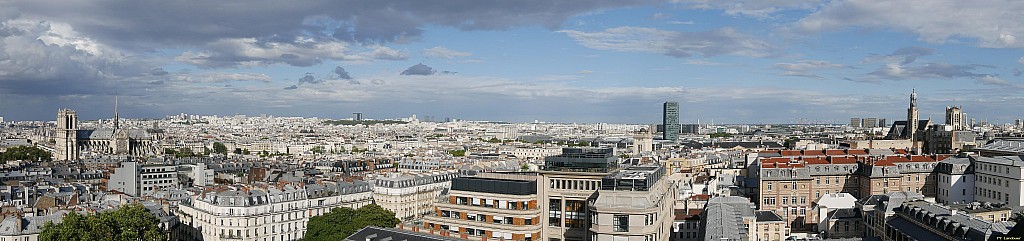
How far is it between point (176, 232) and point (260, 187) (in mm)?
9920

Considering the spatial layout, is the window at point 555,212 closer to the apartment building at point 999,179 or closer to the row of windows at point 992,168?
the apartment building at point 999,179

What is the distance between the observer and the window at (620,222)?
161 feet

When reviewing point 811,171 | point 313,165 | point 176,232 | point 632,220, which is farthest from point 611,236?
point 313,165

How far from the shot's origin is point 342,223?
69438 mm

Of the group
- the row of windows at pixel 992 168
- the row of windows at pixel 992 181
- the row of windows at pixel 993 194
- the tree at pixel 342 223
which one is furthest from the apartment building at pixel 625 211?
the row of windows at pixel 992 181

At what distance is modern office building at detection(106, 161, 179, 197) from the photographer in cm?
11312

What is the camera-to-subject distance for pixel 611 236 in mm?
49094

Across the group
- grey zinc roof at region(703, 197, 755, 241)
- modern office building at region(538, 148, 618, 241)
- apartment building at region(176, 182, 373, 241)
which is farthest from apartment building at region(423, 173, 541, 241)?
apartment building at region(176, 182, 373, 241)

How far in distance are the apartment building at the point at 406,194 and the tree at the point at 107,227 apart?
32232 millimetres

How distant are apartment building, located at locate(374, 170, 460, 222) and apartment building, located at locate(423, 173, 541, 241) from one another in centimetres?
3305

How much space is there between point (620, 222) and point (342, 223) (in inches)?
1192

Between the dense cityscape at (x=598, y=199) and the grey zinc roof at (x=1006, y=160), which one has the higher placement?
the grey zinc roof at (x=1006, y=160)

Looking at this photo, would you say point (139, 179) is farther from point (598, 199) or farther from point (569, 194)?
point (598, 199)

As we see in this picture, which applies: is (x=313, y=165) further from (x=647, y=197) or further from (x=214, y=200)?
(x=647, y=197)
